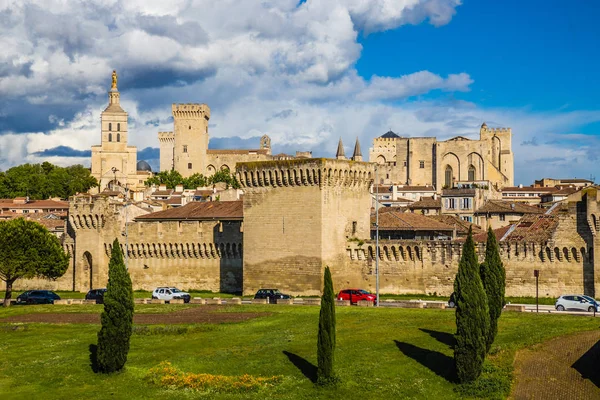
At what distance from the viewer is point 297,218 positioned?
57.7m

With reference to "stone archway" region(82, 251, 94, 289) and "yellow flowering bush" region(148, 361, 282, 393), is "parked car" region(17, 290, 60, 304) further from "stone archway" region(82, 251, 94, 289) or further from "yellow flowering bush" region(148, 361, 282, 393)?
"yellow flowering bush" region(148, 361, 282, 393)

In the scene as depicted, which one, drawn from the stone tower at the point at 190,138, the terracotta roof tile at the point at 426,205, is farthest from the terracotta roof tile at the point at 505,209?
the stone tower at the point at 190,138

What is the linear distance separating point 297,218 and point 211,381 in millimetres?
25515

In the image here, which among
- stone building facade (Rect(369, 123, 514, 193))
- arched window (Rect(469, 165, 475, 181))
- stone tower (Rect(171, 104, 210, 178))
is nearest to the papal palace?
arched window (Rect(469, 165, 475, 181))

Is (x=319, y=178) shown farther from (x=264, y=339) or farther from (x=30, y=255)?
(x=30, y=255)

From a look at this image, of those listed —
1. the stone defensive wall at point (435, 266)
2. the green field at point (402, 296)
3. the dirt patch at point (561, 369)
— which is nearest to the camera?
the dirt patch at point (561, 369)

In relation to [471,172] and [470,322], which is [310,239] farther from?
[471,172]

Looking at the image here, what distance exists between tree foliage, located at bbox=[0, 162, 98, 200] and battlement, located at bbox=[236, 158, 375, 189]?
338ft

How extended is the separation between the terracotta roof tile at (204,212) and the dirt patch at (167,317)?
1910 cm

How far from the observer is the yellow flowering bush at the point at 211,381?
32.3 metres

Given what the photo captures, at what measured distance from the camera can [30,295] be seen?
62.3m

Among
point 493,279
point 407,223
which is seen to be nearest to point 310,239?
point 407,223

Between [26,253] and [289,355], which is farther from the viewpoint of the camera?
[26,253]

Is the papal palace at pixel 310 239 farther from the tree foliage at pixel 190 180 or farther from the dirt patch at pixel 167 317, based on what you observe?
the tree foliage at pixel 190 180
